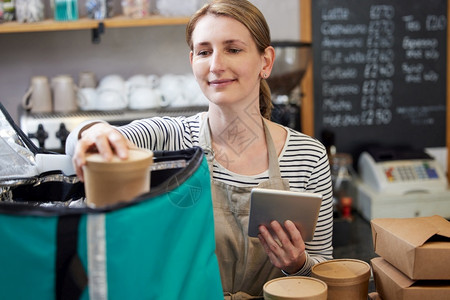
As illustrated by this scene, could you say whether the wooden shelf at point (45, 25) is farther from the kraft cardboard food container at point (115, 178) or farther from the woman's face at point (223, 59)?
the kraft cardboard food container at point (115, 178)

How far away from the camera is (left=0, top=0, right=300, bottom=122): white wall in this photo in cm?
301

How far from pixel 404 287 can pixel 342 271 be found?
114 millimetres

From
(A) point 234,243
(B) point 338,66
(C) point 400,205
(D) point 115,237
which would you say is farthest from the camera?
(B) point 338,66

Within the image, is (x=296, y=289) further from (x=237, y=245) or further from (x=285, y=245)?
(x=237, y=245)

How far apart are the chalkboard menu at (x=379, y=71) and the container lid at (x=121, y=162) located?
2.51 metres

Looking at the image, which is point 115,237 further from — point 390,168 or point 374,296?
point 390,168

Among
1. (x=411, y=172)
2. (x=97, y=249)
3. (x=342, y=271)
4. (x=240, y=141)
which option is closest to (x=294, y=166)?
(x=240, y=141)

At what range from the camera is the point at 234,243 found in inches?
58.4

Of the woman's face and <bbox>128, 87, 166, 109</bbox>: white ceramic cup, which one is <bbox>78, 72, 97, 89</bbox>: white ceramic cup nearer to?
<bbox>128, 87, 166, 109</bbox>: white ceramic cup

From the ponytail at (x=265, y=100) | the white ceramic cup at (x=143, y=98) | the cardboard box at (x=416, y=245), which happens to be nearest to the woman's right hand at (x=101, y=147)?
the cardboard box at (x=416, y=245)

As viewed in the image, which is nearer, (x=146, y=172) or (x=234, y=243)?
(x=146, y=172)

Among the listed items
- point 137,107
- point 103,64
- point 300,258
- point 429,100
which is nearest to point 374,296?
point 300,258

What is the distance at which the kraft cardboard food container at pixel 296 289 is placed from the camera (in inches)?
39.0

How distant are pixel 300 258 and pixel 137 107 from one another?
155cm
